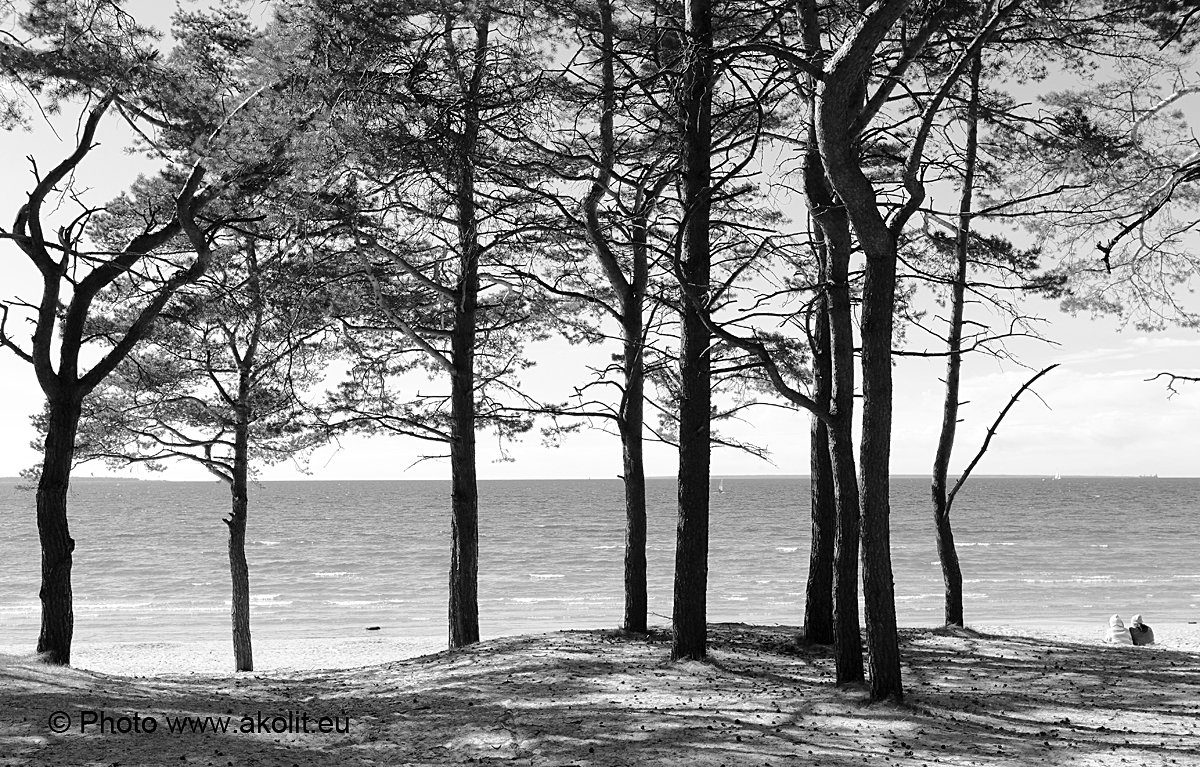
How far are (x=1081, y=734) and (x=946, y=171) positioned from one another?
5.55 m

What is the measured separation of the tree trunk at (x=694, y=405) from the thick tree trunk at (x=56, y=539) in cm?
589

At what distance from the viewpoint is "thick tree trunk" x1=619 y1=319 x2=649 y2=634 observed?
9422 mm

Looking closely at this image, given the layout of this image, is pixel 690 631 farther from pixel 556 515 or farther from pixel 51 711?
pixel 556 515

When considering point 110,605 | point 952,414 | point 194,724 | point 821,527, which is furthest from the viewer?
point 110,605

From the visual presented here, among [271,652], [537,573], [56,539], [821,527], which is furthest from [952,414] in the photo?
[537,573]

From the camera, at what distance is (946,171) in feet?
A: 29.8

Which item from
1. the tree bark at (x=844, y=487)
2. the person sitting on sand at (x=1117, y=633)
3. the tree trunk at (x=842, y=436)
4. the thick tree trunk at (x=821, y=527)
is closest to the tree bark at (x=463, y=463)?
the thick tree trunk at (x=821, y=527)

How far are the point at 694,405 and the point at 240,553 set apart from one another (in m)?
8.62

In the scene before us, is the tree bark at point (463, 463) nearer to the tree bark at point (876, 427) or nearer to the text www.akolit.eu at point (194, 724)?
the text www.akolit.eu at point (194, 724)
